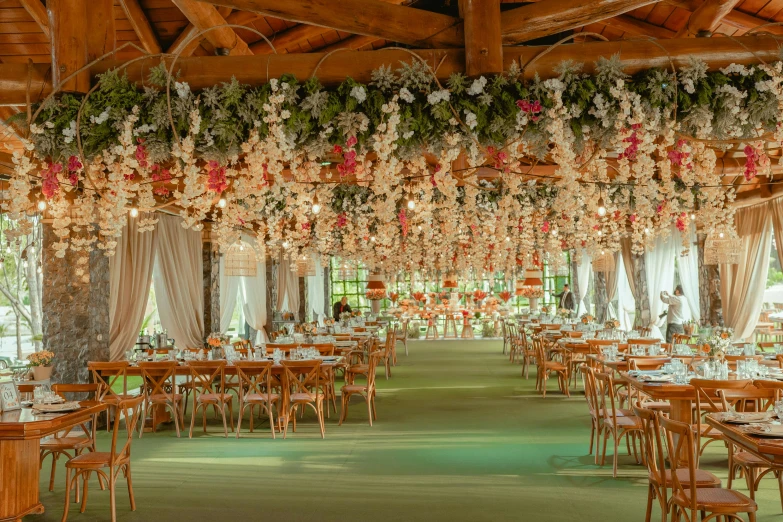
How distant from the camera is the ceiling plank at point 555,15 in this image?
475cm

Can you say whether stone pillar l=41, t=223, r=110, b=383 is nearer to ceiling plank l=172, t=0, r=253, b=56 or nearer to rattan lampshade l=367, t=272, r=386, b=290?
ceiling plank l=172, t=0, r=253, b=56

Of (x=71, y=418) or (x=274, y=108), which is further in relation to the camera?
(x=274, y=108)

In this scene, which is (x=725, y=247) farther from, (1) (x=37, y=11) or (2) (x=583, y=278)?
(2) (x=583, y=278)

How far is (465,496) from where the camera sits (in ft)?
16.3

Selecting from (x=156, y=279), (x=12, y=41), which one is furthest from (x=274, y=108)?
(x=156, y=279)

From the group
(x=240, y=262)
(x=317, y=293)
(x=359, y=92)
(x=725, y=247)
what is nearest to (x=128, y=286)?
(x=240, y=262)

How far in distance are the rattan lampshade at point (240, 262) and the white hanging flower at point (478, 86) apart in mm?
6099

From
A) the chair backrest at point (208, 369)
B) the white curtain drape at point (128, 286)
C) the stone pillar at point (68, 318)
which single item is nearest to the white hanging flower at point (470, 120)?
the chair backrest at point (208, 369)

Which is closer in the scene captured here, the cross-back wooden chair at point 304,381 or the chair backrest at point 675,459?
the chair backrest at point 675,459

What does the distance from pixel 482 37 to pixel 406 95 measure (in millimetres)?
708

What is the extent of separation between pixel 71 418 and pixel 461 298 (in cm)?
1884

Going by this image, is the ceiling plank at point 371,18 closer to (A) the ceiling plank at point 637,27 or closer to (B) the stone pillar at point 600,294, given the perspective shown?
(A) the ceiling plank at point 637,27

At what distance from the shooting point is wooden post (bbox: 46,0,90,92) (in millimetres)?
5250

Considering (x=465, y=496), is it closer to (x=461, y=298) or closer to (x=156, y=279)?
(x=156, y=279)
